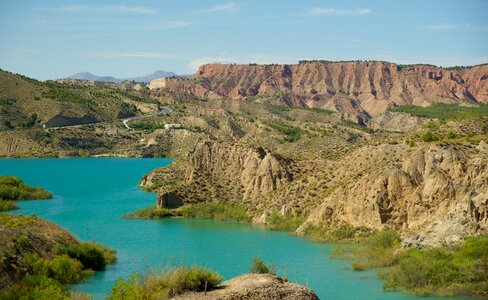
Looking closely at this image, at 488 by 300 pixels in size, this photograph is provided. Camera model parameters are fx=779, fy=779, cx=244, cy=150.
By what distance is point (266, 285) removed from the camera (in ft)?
77.9

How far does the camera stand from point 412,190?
2069 inches

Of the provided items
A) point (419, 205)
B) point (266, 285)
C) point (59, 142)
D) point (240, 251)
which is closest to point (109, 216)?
point (240, 251)

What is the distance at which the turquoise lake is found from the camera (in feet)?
133

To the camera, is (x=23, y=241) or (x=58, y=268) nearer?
(x=58, y=268)

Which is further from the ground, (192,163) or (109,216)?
(192,163)

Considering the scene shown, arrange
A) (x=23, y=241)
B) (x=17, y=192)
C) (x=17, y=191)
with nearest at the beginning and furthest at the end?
(x=23, y=241)
(x=17, y=192)
(x=17, y=191)

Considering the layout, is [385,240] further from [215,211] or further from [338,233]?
[215,211]

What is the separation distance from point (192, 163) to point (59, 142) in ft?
264

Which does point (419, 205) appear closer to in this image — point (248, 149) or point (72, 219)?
point (248, 149)

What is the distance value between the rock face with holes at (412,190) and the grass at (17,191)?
37748 millimetres

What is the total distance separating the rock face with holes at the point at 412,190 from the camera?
165 feet

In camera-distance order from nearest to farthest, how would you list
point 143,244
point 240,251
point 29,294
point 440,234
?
1. point 29,294
2. point 440,234
3. point 240,251
4. point 143,244

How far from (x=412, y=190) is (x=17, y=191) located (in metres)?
47.7

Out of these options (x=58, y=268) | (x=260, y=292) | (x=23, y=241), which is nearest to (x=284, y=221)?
(x=23, y=241)
